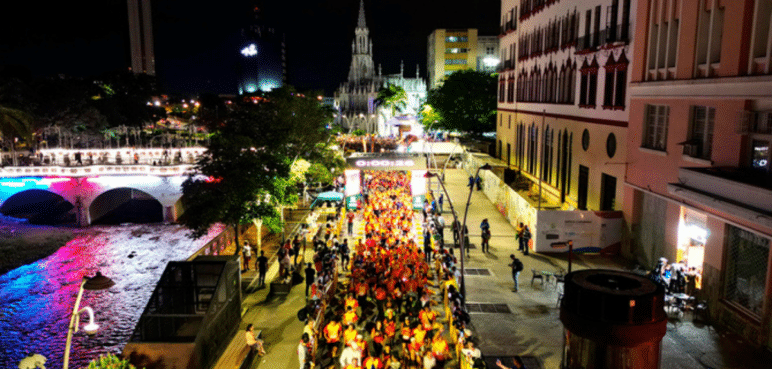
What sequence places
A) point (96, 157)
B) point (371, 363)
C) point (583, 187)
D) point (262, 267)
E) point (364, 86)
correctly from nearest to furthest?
point (371, 363), point (262, 267), point (583, 187), point (96, 157), point (364, 86)

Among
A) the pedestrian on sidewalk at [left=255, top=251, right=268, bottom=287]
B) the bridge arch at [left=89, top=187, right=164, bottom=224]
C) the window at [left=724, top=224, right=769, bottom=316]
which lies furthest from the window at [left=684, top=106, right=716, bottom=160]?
the bridge arch at [left=89, top=187, right=164, bottom=224]

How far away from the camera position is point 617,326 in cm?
414

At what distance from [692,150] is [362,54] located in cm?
17388

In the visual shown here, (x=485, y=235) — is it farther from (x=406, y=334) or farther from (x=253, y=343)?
(x=253, y=343)

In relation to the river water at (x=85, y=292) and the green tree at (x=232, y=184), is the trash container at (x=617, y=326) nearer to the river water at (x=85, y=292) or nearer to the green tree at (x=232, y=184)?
the river water at (x=85, y=292)

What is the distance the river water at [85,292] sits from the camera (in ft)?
66.3

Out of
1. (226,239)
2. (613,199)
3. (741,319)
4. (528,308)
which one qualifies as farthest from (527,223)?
(226,239)

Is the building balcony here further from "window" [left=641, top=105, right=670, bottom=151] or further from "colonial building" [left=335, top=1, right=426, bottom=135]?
"colonial building" [left=335, top=1, right=426, bottom=135]

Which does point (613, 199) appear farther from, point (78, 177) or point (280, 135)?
point (78, 177)

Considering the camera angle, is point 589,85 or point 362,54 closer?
point 589,85

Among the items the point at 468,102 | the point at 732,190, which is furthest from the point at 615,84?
the point at 468,102

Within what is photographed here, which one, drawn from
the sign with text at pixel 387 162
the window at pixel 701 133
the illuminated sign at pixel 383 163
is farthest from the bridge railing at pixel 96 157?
the window at pixel 701 133

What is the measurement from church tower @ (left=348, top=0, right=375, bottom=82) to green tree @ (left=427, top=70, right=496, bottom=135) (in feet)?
394

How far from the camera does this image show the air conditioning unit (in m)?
17.8
